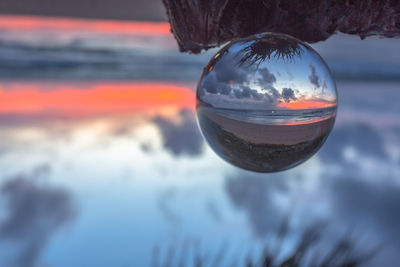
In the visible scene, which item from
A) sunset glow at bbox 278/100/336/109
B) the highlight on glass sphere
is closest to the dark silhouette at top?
the highlight on glass sphere

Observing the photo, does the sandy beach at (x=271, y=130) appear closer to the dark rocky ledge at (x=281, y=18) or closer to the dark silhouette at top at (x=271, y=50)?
the dark silhouette at top at (x=271, y=50)

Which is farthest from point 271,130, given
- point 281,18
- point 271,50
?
point 281,18

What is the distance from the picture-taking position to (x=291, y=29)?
1.30 m

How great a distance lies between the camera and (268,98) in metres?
1.04

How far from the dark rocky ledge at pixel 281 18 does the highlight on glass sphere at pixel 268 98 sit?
0.51ft

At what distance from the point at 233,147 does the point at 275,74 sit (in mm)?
289

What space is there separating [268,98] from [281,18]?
1.26 ft

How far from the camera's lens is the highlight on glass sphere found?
104cm

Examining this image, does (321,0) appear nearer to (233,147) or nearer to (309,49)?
(309,49)

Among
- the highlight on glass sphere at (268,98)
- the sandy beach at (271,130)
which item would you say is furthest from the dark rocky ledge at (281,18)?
the sandy beach at (271,130)

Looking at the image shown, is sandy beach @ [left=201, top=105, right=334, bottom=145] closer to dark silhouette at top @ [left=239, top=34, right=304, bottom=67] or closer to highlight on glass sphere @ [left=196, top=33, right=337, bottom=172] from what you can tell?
highlight on glass sphere @ [left=196, top=33, right=337, bottom=172]

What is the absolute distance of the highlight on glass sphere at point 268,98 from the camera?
1.04 m

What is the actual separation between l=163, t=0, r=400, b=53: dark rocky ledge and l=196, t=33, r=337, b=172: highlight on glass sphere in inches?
6.1

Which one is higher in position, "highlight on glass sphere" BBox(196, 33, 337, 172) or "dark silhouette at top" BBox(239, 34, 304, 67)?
"dark silhouette at top" BBox(239, 34, 304, 67)
